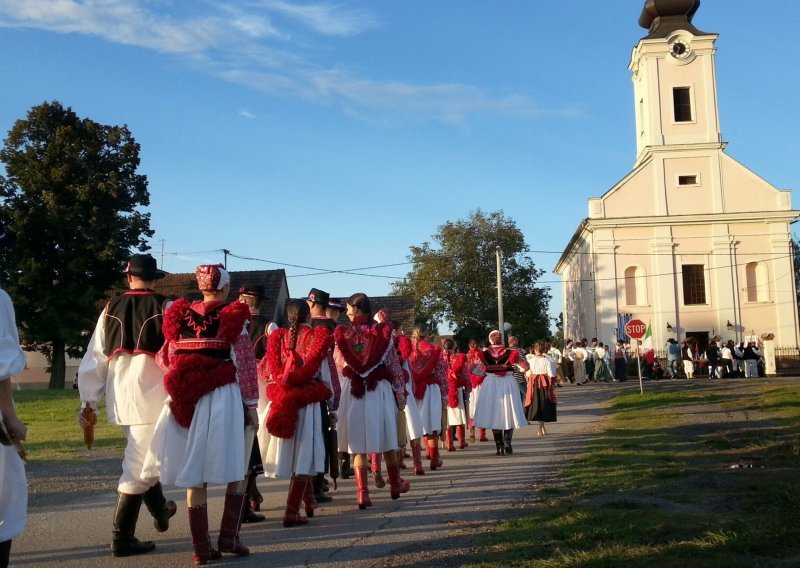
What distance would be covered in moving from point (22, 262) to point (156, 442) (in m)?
38.7

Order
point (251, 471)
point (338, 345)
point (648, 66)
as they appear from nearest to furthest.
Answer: point (251, 471), point (338, 345), point (648, 66)

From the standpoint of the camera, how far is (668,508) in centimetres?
752

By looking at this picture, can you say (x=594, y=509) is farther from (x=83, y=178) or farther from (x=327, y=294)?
(x=83, y=178)

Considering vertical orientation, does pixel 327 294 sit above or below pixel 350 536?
above

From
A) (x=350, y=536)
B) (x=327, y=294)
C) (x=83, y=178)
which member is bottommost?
(x=350, y=536)

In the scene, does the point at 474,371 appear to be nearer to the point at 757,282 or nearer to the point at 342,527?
the point at 342,527

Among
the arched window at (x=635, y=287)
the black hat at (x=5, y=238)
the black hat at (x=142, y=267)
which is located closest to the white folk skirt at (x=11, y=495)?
the black hat at (x=5, y=238)

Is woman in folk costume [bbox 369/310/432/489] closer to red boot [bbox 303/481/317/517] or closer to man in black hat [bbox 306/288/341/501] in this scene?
man in black hat [bbox 306/288/341/501]

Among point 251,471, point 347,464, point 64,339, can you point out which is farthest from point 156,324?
point 64,339

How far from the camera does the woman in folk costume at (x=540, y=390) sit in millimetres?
16672

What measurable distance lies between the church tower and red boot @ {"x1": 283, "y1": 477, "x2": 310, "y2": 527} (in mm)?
49689

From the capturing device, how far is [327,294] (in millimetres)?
8906

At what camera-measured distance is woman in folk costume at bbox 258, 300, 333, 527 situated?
7.62m

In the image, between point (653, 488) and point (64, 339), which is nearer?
point (653, 488)
